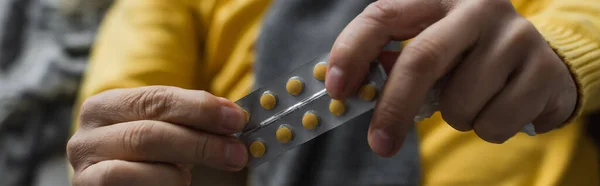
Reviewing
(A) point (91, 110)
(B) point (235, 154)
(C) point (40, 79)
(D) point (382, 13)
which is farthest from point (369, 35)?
(C) point (40, 79)

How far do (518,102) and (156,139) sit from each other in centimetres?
25

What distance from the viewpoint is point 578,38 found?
18.2 inches

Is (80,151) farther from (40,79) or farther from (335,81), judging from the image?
(40,79)

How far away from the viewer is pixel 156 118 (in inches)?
16.6

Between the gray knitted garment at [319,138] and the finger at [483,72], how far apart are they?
158mm

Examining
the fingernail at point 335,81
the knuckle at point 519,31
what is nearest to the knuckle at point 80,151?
the fingernail at point 335,81

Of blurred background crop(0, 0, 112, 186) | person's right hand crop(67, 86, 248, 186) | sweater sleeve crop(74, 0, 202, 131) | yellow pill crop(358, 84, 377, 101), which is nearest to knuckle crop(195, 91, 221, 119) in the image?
person's right hand crop(67, 86, 248, 186)

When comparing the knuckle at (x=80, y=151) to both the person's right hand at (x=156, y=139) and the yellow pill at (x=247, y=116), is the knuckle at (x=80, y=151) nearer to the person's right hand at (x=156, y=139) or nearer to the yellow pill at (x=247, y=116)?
the person's right hand at (x=156, y=139)

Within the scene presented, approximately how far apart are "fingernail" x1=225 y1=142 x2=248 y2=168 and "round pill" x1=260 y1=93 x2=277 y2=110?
0.12 feet

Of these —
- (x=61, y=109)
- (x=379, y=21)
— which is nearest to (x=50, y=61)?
(x=61, y=109)

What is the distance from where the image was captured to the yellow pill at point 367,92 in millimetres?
346

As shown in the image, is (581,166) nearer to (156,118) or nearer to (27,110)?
(156,118)

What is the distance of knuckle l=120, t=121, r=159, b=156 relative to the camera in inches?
15.9

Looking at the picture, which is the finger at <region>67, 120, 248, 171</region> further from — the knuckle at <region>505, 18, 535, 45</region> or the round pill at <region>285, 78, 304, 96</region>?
the knuckle at <region>505, 18, 535, 45</region>
